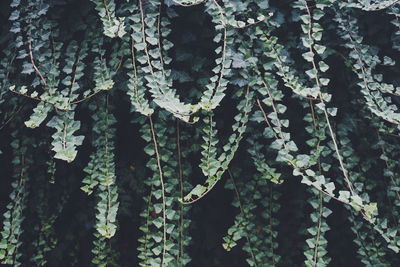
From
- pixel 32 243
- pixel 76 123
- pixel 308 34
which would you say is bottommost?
pixel 32 243

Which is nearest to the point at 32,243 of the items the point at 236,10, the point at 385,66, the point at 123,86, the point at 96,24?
the point at 123,86

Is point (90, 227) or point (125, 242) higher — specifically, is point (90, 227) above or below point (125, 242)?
above

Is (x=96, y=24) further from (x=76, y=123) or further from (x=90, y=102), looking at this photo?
(x=76, y=123)

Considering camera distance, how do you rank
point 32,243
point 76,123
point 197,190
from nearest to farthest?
point 197,190
point 76,123
point 32,243

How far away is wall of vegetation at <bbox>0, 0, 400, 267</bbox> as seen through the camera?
117 cm

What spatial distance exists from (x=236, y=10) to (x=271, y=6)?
0.19 metres

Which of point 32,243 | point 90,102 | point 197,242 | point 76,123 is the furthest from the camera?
point 197,242

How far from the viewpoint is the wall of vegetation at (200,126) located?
117 cm

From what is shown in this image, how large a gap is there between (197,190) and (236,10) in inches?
22.6

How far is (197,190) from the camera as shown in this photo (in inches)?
41.6

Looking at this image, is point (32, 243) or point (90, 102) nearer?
point (90, 102)

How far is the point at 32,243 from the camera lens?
1.41 metres

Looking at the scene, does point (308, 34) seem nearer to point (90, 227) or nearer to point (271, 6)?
point (271, 6)

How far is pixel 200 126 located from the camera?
49.8 inches
